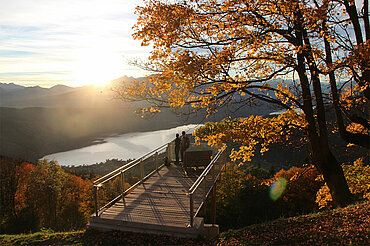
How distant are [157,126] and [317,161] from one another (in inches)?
5990

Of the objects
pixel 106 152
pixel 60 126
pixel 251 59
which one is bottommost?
pixel 106 152

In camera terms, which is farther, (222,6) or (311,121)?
(311,121)

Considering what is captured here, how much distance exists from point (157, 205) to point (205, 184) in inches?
55.6

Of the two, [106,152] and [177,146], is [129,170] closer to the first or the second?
[177,146]

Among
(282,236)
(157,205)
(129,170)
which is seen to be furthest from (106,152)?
(282,236)

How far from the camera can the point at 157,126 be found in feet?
522

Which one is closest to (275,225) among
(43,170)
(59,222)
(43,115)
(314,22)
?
(314,22)

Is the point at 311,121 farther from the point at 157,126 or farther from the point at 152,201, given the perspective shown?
the point at 157,126

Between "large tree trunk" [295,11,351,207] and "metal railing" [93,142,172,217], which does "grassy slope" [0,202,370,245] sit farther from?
"large tree trunk" [295,11,351,207]

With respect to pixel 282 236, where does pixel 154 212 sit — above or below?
above

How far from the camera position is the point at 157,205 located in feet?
24.3

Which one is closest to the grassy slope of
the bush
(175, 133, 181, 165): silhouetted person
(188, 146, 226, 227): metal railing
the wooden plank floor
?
the wooden plank floor

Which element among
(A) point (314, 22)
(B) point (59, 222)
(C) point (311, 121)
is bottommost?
(B) point (59, 222)

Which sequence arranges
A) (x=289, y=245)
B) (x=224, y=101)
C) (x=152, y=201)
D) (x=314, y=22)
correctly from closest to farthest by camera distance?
(x=289, y=245) → (x=314, y=22) → (x=152, y=201) → (x=224, y=101)
